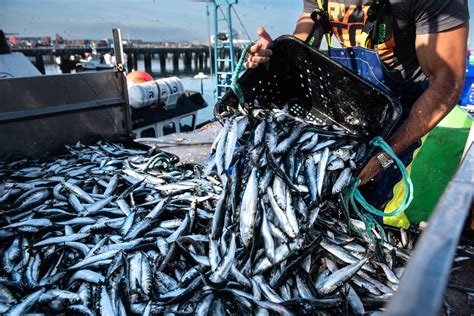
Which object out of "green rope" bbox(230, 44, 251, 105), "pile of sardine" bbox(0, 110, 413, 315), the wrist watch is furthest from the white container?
the wrist watch

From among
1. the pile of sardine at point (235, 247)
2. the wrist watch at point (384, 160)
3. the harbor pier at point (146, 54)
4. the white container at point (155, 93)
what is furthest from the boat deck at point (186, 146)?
the harbor pier at point (146, 54)

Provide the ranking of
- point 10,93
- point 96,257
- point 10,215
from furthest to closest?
point 10,93
point 10,215
point 96,257

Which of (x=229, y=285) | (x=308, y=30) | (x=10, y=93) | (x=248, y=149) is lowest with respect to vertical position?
(x=229, y=285)

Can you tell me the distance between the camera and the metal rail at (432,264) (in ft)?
2.50

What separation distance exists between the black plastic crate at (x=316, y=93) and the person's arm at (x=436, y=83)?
0.25 metres

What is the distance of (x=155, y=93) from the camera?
411 inches

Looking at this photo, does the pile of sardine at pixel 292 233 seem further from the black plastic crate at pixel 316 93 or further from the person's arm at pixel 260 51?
the person's arm at pixel 260 51

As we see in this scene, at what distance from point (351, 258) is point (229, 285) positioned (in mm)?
1013

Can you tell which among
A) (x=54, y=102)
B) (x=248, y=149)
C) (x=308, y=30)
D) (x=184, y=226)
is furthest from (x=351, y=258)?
(x=54, y=102)

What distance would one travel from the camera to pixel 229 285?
2.45 meters

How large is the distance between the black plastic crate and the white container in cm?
712

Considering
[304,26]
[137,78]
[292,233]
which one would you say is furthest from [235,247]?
[137,78]

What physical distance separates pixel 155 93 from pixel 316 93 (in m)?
7.83

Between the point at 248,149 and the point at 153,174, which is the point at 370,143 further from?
the point at 153,174
